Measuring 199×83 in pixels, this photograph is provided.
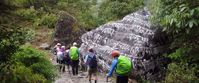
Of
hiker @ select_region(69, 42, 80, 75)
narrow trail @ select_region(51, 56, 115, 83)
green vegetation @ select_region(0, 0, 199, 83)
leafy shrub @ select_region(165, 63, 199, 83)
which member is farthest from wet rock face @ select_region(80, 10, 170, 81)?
leafy shrub @ select_region(165, 63, 199, 83)

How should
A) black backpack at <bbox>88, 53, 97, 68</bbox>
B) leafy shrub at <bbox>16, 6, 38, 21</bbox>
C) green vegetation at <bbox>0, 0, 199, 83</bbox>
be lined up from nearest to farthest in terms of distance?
green vegetation at <bbox>0, 0, 199, 83</bbox> → black backpack at <bbox>88, 53, 97, 68</bbox> → leafy shrub at <bbox>16, 6, 38, 21</bbox>

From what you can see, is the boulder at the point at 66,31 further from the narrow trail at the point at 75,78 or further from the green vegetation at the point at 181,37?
the green vegetation at the point at 181,37

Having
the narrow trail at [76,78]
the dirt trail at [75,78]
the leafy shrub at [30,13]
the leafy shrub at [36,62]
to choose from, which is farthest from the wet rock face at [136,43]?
the leafy shrub at [30,13]

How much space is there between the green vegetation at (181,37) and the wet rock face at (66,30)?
929 centimetres

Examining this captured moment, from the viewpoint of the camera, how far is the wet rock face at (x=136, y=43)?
17766mm

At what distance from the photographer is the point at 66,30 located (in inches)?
1016

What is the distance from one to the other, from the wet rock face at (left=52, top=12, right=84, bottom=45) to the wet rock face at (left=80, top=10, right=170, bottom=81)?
422cm

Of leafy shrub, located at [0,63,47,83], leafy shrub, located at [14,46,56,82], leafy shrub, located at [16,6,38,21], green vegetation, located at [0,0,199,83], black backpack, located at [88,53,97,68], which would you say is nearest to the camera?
green vegetation, located at [0,0,199,83]

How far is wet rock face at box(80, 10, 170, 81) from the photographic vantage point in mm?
17766

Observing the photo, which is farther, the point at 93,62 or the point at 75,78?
the point at 75,78

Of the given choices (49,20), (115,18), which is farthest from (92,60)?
(49,20)

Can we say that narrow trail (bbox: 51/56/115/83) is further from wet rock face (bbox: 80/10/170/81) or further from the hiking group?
wet rock face (bbox: 80/10/170/81)

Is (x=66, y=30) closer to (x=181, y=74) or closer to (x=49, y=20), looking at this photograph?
(x=49, y=20)

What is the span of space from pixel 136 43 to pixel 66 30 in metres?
8.45
